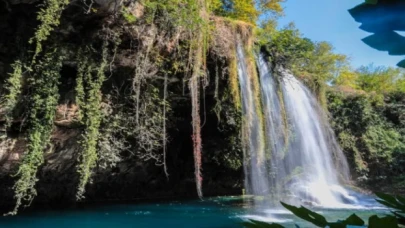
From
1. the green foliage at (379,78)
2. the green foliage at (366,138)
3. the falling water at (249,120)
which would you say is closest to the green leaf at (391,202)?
the falling water at (249,120)

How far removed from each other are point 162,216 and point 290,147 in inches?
201

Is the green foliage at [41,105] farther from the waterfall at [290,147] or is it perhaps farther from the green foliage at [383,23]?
the green foliage at [383,23]

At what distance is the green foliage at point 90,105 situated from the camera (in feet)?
20.7

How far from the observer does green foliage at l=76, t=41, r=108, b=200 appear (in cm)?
630

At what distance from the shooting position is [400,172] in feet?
42.6

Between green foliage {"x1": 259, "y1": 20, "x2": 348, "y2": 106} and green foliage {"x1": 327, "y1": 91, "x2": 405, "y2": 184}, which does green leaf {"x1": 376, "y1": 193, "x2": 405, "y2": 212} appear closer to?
green foliage {"x1": 259, "y1": 20, "x2": 348, "y2": 106}

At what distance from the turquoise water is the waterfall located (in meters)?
1.37

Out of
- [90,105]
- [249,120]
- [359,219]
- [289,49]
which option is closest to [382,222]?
[359,219]

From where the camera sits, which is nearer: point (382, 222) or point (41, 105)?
point (382, 222)

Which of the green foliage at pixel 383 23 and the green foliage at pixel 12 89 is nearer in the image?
the green foliage at pixel 383 23

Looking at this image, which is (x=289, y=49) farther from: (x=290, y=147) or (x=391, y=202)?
(x=391, y=202)

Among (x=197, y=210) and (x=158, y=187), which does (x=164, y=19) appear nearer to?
(x=197, y=210)

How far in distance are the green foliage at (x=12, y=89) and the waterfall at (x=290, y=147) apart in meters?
4.49

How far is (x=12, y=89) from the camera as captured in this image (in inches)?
219
